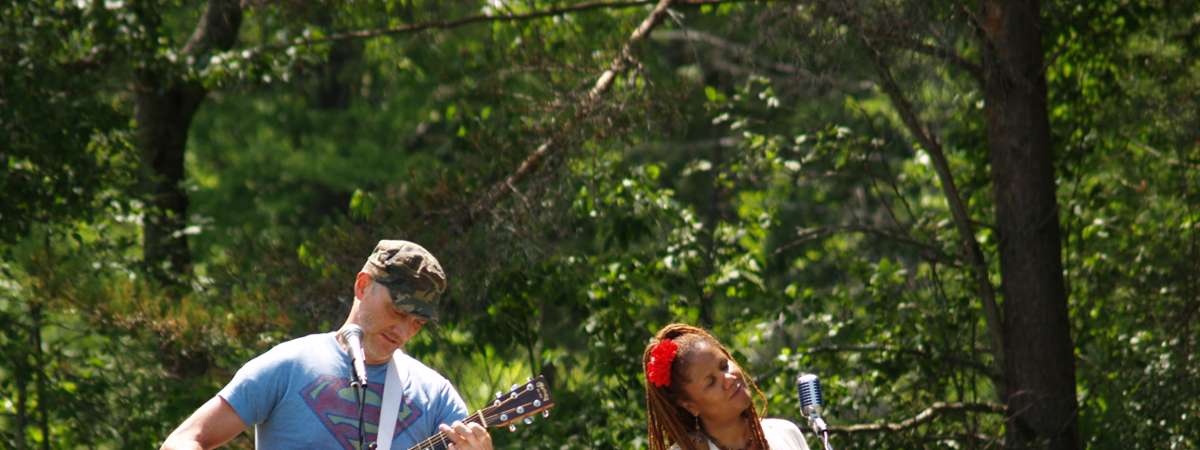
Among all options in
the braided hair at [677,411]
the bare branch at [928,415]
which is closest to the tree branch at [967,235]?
the bare branch at [928,415]

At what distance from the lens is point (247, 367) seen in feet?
14.6

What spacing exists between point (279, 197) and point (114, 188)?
869cm

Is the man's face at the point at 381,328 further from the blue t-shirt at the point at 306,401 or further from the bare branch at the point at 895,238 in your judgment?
the bare branch at the point at 895,238

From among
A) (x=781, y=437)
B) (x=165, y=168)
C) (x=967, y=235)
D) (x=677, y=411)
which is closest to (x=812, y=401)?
(x=781, y=437)

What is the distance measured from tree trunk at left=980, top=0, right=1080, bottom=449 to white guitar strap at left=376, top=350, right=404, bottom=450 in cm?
404

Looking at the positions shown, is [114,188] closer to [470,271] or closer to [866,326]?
[470,271]

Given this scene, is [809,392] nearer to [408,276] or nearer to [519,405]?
[519,405]

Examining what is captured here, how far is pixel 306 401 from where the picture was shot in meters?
4.40

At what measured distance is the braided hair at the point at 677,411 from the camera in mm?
4789

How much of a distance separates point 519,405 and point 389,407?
0.36 meters

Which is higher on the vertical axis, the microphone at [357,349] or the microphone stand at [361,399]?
the microphone at [357,349]

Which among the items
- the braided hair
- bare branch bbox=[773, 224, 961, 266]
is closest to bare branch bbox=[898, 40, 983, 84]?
bare branch bbox=[773, 224, 961, 266]

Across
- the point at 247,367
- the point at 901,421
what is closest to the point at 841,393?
the point at 901,421

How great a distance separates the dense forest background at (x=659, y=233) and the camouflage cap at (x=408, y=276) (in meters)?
2.82
